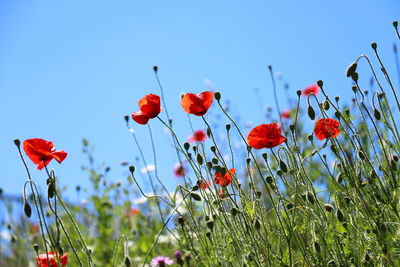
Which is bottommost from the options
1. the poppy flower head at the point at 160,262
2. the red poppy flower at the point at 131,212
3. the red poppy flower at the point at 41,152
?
the poppy flower head at the point at 160,262

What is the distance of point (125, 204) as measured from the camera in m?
→ 4.81

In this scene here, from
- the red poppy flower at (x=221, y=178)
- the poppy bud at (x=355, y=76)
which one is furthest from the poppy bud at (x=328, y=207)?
the poppy bud at (x=355, y=76)

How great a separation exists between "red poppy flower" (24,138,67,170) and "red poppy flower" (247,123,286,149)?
2.58 feet

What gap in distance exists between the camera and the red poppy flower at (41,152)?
6.82 feet

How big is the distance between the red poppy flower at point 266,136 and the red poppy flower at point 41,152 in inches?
31.0

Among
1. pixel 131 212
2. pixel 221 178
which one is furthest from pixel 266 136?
pixel 131 212

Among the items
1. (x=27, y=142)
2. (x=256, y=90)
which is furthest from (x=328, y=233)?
(x=256, y=90)

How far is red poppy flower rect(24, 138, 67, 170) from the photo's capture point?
2080 millimetres

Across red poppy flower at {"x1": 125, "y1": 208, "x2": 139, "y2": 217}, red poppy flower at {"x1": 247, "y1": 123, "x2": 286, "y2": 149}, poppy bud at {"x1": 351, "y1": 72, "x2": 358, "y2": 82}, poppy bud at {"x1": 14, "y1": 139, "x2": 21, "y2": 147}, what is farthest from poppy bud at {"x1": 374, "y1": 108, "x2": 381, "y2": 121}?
red poppy flower at {"x1": 125, "y1": 208, "x2": 139, "y2": 217}

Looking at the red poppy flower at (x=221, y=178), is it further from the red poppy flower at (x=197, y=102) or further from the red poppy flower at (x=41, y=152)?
the red poppy flower at (x=41, y=152)

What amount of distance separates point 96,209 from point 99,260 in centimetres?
47

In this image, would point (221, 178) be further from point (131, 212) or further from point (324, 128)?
point (131, 212)

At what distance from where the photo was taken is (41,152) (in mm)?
2104

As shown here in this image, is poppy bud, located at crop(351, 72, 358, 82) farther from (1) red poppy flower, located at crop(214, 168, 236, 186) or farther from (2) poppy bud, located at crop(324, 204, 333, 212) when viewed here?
(1) red poppy flower, located at crop(214, 168, 236, 186)
